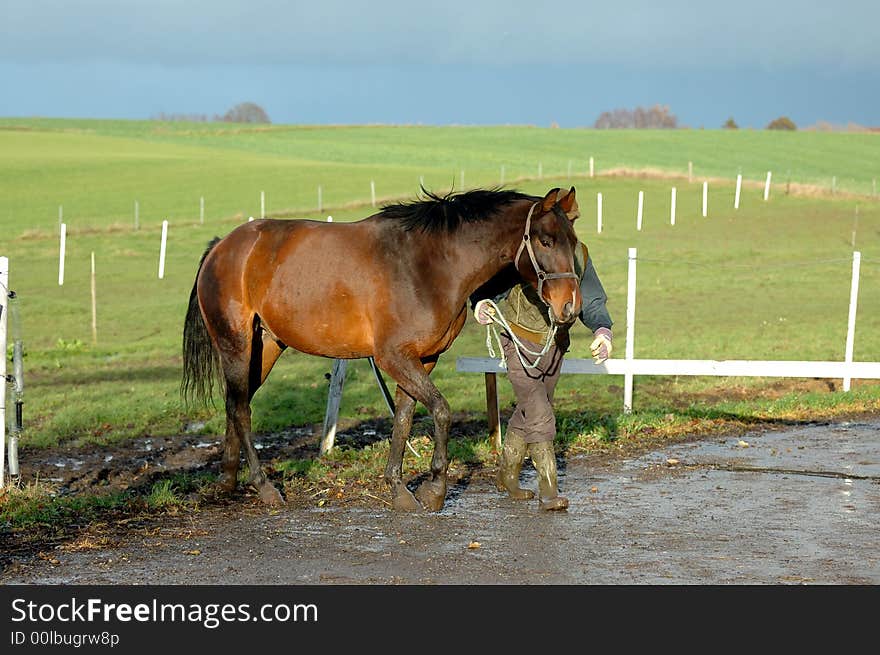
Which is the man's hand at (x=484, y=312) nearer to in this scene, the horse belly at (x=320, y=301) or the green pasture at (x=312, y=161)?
the horse belly at (x=320, y=301)

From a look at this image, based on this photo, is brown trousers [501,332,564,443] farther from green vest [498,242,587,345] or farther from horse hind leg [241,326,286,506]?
horse hind leg [241,326,286,506]

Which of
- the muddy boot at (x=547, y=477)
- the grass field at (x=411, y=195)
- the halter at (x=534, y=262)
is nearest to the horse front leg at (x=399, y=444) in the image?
the muddy boot at (x=547, y=477)

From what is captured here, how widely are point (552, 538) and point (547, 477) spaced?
899 mm

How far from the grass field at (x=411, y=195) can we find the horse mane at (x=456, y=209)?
3.86 meters

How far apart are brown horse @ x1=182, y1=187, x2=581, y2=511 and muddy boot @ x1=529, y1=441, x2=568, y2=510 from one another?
2.17ft

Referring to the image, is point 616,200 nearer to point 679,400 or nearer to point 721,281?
point 721,281

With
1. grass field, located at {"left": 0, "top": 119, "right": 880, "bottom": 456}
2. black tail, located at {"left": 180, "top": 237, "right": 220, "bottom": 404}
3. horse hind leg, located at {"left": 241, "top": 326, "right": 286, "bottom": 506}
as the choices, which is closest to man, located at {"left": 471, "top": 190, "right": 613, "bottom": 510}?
horse hind leg, located at {"left": 241, "top": 326, "right": 286, "bottom": 506}

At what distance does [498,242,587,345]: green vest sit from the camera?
8.13 metres

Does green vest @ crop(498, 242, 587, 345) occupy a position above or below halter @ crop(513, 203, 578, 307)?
below

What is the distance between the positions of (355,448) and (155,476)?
6.71 feet

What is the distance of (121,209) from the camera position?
4756 centimetres

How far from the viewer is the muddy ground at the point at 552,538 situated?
20.7 feet

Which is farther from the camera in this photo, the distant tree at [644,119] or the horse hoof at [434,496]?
the distant tree at [644,119]

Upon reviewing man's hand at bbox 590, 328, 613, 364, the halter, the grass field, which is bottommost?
the grass field
